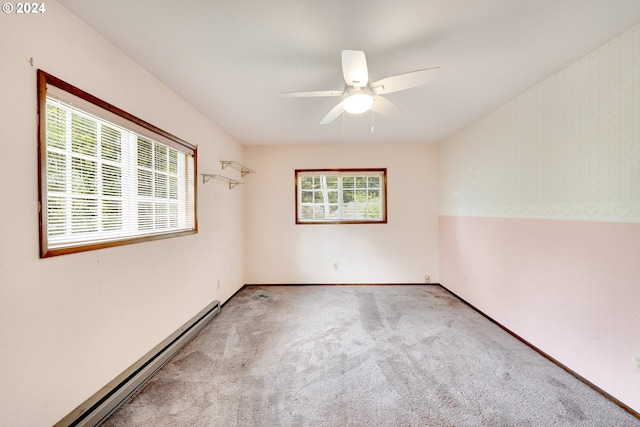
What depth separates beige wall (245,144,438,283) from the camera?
414 centimetres

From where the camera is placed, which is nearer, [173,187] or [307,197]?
[173,187]

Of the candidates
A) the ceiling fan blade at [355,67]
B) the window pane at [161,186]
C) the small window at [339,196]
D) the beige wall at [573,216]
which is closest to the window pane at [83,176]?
the window pane at [161,186]

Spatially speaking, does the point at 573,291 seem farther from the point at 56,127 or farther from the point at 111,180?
the point at 56,127

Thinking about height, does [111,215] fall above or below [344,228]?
above

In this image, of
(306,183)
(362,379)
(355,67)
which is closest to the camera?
(355,67)

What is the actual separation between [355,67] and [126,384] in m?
2.58

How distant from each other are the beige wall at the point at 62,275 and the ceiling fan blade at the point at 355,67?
158 centimetres

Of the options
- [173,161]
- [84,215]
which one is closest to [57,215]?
[84,215]

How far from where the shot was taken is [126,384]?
1.65 metres

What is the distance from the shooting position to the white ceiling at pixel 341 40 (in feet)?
4.41

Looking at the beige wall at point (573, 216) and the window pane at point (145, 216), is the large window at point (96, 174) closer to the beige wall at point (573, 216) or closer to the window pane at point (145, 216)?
the window pane at point (145, 216)

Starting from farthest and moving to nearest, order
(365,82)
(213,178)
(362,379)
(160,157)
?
(213,178) → (160,157) → (362,379) → (365,82)

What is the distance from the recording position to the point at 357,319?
2867mm

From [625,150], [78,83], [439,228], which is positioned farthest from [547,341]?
[78,83]
